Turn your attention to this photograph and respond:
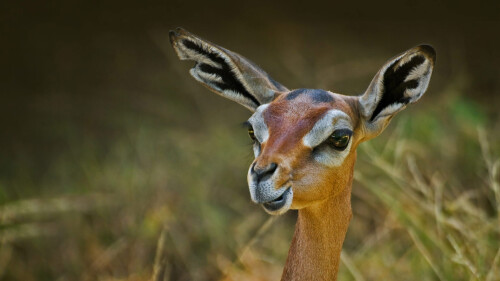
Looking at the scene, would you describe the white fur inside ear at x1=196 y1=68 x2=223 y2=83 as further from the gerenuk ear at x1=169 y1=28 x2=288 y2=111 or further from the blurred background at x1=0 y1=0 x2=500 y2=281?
the blurred background at x1=0 y1=0 x2=500 y2=281

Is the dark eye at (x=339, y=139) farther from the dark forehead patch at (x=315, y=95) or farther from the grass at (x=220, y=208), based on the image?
the grass at (x=220, y=208)

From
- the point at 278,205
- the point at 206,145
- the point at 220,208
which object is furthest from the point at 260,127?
the point at 206,145

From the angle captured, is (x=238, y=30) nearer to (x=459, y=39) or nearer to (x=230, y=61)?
(x=459, y=39)

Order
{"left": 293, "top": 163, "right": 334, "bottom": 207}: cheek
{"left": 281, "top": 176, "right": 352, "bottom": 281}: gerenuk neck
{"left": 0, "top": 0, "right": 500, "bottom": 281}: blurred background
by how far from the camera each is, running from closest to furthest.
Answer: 1. {"left": 293, "top": 163, "right": 334, "bottom": 207}: cheek
2. {"left": 281, "top": 176, "right": 352, "bottom": 281}: gerenuk neck
3. {"left": 0, "top": 0, "right": 500, "bottom": 281}: blurred background

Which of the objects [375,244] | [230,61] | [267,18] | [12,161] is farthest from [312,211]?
Result: [267,18]

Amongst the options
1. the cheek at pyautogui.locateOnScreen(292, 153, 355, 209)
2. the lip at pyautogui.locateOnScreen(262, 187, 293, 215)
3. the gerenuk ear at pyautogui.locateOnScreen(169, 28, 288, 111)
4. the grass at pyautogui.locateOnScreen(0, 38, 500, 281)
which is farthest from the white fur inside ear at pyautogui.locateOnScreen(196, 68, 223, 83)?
the grass at pyautogui.locateOnScreen(0, 38, 500, 281)

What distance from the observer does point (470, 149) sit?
23.1ft

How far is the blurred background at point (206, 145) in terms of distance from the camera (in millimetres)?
5699

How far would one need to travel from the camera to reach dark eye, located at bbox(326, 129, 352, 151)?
136 inches

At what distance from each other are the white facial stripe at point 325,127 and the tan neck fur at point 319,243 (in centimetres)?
37

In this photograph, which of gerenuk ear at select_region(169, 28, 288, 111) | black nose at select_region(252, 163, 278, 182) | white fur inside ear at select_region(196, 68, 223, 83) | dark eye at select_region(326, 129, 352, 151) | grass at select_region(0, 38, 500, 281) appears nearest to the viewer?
black nose at select_region(252, 163, 278, 182)

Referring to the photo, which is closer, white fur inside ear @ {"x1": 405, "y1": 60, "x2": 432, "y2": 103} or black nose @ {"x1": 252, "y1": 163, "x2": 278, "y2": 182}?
black nose @ {"x1": 252, "y1": 163, "x2": 278, "y2": 182}

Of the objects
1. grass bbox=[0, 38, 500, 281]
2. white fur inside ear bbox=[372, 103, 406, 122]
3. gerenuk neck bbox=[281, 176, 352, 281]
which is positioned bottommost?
grass bbox=[0, 38, 500, 281]

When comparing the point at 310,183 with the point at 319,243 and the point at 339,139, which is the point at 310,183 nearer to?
the point at 339,139
